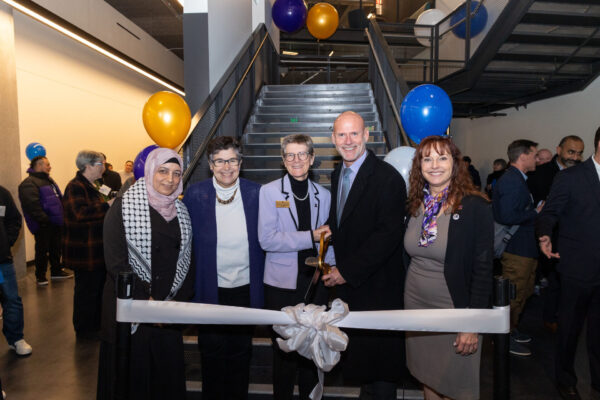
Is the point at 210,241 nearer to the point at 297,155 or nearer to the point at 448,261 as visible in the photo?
the point at 297,155

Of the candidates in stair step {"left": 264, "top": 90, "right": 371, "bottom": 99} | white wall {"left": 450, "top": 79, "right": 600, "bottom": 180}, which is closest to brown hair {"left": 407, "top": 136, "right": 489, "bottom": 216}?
stair step {"left": 264, "top": 90, "right": 371, "bottom": 99}

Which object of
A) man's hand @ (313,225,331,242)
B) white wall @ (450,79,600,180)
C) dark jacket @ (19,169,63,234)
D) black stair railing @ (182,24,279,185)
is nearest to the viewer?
man's hand @ (313,225,331,242)

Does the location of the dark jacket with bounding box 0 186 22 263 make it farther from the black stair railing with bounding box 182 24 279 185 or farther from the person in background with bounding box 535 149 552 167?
the person in background with bounding box 535 149 552 167

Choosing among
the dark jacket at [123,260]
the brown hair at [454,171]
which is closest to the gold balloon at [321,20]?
the brown hair at [454,171]

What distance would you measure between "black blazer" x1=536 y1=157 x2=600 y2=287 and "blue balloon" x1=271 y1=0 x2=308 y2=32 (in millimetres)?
7652

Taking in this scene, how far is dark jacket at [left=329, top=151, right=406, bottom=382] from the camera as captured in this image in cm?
190

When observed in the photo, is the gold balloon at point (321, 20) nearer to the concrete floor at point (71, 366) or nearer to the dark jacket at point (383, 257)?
the concrete floor at point (71, 366)

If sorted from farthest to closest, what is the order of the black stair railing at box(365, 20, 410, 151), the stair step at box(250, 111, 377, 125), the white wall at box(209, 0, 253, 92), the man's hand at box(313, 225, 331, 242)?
the stair step at box(250, 111, 377, 125), the white wall at box(209, 0, 253, 92), the black stair railing at box(365, 20, 410, 151), the man's hand at box(313, 225, 331, 242)

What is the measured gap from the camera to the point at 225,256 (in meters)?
2.08

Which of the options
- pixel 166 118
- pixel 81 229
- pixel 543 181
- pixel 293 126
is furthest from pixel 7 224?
pixel 543 181

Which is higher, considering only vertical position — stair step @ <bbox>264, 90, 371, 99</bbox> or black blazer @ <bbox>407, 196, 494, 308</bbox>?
stair step @ <bbox>264, 90, 371, 99</bbox>

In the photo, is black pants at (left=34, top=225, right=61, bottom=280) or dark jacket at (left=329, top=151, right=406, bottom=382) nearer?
dark jacket at (left=329, top=151, right=406, bottom=382)

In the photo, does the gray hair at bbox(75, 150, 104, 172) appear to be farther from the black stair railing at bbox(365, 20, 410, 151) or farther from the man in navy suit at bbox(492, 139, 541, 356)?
the man in navy suit at bbox(492, 139, 541, 356)

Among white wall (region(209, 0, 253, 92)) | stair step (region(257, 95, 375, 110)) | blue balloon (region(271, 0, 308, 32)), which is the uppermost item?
blue balloon (region(271, 0, 308, 32))
